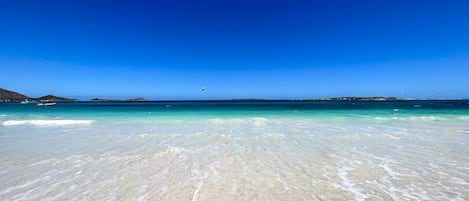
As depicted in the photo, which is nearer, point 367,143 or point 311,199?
point 311,199

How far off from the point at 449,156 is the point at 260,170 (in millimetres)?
5208

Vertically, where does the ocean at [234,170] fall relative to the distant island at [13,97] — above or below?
below

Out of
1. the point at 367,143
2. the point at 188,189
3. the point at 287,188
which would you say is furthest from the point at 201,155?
the point at 367,143

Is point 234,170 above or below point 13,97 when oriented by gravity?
below

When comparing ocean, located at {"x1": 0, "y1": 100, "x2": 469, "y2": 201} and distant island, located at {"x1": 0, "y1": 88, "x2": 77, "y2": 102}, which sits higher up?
distant island, located at {"x1": 0, "y1": 88, "x2": 77, "y2": 102}

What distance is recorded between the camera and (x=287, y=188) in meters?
4.62

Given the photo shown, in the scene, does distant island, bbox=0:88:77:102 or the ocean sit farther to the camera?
distant island, bbox=0:88:77:102

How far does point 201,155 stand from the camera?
292 inches

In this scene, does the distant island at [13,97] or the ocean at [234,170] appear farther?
the distant island at [13,97]

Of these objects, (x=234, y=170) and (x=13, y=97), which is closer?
(x=234, y=170)

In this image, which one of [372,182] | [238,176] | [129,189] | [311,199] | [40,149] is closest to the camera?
[311,199]

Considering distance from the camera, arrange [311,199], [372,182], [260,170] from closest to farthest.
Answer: [311,199], [372,182], [260,170]

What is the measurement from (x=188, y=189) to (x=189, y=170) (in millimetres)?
1291

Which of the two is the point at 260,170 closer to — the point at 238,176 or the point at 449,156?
the point at 238,176
